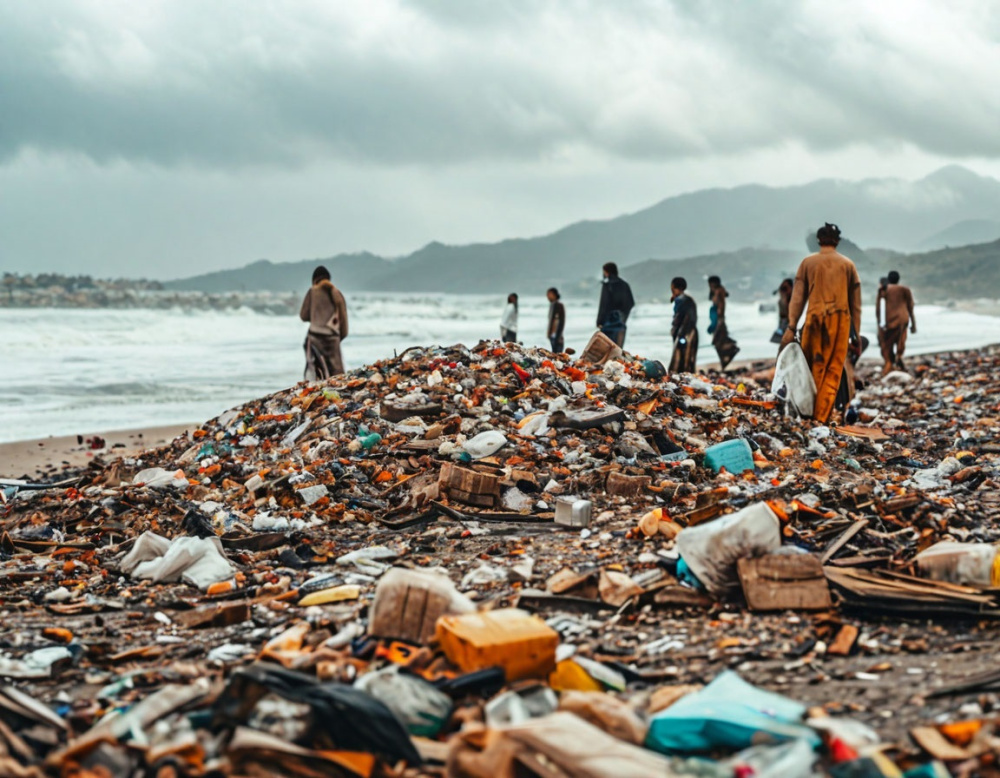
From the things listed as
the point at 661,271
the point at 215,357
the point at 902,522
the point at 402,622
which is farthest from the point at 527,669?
the point at 661,271

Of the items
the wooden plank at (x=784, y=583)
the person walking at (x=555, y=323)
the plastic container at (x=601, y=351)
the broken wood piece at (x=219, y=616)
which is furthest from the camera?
the person walking at (x=555, y=323)

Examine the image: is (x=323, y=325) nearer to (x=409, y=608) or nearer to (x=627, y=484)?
(x=627, y=484)

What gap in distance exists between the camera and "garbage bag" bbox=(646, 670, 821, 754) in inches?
96.3

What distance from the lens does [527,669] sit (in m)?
2.92

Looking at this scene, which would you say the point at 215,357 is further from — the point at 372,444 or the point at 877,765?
the point at 877,765

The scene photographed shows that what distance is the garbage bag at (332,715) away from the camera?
247 cm

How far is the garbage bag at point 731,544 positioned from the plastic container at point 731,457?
244 centimetres

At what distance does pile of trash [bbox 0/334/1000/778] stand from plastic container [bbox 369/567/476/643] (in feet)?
0.04

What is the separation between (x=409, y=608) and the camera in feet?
10.7

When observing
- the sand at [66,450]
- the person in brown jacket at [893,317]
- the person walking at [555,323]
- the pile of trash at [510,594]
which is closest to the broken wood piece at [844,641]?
the pile of trash at [510,594]

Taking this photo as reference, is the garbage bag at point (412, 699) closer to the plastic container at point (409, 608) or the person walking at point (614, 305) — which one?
the plastic container at point (409, 608)

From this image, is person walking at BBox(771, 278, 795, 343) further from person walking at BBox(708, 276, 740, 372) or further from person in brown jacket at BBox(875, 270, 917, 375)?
person in brown jacket at BBox(875, 270, 917, 375)

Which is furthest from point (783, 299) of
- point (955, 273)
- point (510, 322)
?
point (955, 273)

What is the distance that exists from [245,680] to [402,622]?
2.46 ft
